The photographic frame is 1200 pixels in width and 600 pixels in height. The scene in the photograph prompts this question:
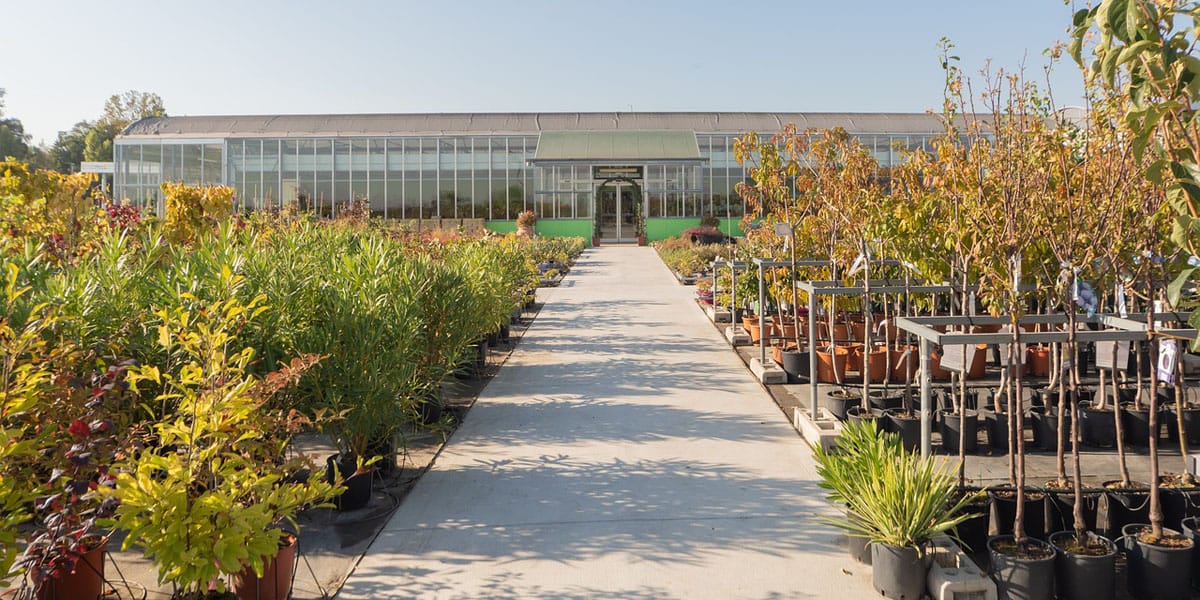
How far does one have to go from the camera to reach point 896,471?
11.4ft

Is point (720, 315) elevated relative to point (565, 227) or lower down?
lower down

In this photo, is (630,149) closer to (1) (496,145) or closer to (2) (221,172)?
(1) (496,145)

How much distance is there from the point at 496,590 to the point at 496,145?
3179cm

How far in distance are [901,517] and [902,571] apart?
22 centimetres

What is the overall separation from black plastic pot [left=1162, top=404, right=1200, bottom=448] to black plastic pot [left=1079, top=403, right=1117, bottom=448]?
0.39 m

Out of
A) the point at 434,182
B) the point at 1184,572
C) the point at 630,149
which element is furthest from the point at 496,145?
the point at 1184,572

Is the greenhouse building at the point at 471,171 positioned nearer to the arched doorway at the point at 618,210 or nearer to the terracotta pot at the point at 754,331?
the arched doorway at the point at 618,210

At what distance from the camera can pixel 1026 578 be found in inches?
129

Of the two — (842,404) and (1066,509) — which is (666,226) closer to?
(842,404)

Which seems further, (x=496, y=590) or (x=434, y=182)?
(x=434, y=182)

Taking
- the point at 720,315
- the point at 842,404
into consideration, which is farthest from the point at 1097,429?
the point at 720,315

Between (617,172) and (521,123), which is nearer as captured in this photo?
(617,172)

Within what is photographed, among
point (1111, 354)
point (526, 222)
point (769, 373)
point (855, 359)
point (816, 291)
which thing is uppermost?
point (526, 222)

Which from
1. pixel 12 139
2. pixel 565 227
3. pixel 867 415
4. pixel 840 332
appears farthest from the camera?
pixel 12 139
